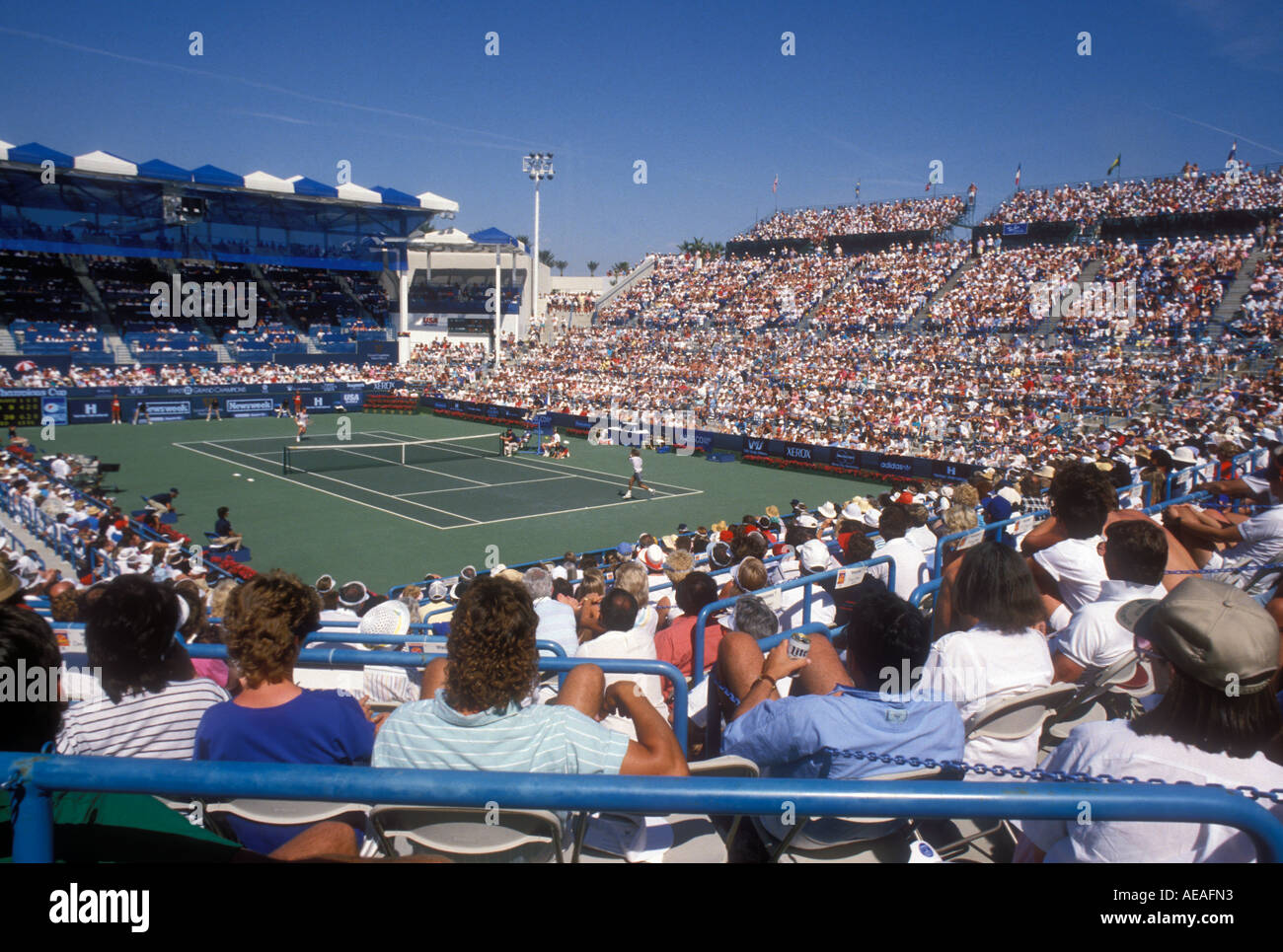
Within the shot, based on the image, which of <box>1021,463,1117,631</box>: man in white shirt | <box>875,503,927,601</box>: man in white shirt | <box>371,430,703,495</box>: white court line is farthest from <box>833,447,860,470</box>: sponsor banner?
<box>1021,463,1117,631</box>: man in white shirt

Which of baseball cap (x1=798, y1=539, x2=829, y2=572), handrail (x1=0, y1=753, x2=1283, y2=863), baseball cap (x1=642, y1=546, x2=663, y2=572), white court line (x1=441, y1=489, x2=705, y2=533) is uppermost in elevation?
handrail (x1=0, y1=753, x2=1283, y2=863)

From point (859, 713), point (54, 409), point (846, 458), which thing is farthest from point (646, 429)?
point (859, 713)

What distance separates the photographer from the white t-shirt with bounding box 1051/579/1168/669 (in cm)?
443

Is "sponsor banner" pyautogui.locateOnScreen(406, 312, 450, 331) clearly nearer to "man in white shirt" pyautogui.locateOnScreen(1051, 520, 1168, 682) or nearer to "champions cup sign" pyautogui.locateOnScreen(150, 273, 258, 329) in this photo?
"champions cup sign" pyautogui.locateOnScreen(150, 273, 258, 329)

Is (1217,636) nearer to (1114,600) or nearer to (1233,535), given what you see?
(1114,600)

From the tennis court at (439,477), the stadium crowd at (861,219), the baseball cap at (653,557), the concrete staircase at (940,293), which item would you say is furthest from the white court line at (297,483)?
the stadium crowd at (861,219)

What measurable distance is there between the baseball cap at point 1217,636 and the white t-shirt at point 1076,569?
3.41 meters

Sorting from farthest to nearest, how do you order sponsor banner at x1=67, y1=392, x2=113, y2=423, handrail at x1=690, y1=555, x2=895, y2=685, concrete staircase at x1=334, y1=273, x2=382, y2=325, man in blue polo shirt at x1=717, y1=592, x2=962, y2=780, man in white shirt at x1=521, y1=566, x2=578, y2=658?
concrete staircase at x1=334, y1=273, x2=382, y2=325
sponsor banner at x1=67, y1=392, x2=113, y2=423
man in white shirt at x1=521, y1=566, x2=578, y2=658
handrail at x1=690, y1=555, x2=895, y2=685
man in blue polo shirt at x1=717, y1=592, x2=962, y2=780

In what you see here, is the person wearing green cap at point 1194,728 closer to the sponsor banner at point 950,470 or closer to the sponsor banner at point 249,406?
the sponsor banner at point 950,470

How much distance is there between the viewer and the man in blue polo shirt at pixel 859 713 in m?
3.12

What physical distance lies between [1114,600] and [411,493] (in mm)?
25948

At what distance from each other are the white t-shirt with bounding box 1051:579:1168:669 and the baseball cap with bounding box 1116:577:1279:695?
1.83 m
